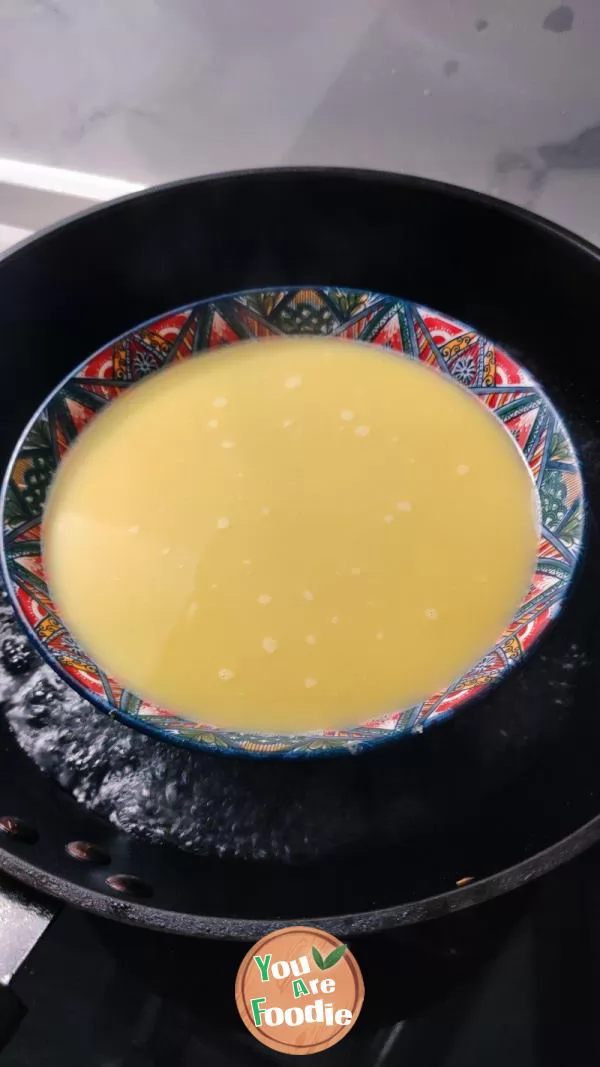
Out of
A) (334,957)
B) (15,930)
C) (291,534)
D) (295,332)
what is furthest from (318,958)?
(295,332)

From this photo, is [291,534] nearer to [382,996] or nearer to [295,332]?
[295,332]

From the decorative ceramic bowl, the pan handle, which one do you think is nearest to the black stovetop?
the pan handle

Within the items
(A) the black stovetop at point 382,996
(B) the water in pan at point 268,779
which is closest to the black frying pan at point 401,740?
(B) the water in pan at point 268,779

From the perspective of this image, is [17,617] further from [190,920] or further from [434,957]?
[434,957]

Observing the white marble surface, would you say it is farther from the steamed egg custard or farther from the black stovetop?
the black stovetop

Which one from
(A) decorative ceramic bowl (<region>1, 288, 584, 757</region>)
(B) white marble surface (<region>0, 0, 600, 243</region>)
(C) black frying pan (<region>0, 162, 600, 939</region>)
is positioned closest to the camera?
(C) black frying pan (<region>0, 162, 600, 939</region>)

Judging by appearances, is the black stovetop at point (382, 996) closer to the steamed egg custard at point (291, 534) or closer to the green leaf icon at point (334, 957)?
the green leaf icon at point (334, 957)
